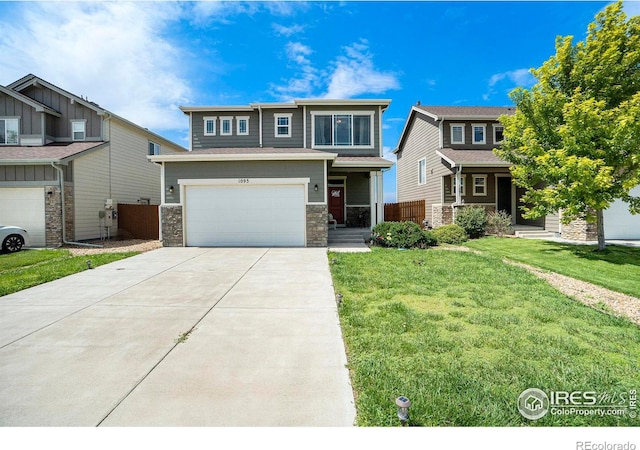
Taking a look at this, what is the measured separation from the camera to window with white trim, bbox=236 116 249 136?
16266 mm

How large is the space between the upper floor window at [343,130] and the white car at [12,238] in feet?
41.5

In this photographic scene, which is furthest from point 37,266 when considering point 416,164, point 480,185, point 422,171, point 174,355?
point 416,164

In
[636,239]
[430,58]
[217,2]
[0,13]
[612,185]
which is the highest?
[430,58]

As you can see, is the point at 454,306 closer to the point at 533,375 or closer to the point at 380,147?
the point at 533,375

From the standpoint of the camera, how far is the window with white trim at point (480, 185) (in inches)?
684

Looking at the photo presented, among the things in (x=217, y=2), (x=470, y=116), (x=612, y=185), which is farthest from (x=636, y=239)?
(x=217, y=2)

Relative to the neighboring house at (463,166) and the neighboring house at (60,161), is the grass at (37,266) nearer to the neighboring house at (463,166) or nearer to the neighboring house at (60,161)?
the neighboring house at (60,161)

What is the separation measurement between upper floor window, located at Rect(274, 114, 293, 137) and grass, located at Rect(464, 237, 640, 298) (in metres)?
10.2

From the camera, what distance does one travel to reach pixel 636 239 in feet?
39.8

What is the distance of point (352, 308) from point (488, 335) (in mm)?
1967

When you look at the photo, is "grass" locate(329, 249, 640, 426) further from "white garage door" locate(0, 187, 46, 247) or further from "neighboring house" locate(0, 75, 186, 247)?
"white garage door" locate(0, 187, 46, 247)

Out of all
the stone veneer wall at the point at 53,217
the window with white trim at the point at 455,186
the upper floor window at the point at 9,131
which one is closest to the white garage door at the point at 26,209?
the stone veneer wall at the point at 53,217

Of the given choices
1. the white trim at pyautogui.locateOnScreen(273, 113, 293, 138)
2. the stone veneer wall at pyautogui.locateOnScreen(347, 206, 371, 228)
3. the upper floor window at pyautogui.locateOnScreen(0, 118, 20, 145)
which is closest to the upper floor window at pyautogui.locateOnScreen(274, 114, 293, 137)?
the white trim at pyautogui.locateOnScreen(273, 113, 293, 138)
